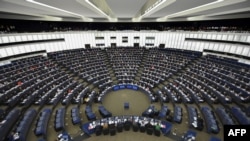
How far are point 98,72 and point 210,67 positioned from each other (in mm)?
19214

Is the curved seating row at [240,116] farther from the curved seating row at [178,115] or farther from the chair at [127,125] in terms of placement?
the chair at [127,125]

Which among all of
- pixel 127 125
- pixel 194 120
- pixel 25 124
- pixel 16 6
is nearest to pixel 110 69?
pixel 127 125

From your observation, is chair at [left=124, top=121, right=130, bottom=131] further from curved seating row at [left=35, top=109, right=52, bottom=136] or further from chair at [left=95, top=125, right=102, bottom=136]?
curved seating row at [left=35, top=109, right=52, bottom=136]

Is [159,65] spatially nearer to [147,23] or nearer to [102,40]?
[147,23]

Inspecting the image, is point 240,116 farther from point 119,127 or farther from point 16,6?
point 16,6

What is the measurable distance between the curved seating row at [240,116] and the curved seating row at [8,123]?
21.1 m

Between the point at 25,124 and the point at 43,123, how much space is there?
1537 millimetres

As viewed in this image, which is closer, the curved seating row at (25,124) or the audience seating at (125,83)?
the curved seating row at (25,124)

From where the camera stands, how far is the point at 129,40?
130ft

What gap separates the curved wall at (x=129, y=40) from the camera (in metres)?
25.2

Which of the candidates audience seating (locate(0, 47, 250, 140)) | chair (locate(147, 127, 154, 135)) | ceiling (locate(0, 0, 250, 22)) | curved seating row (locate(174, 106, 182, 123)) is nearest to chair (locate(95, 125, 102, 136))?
audience seating (locate(0, 47, 250, 140))

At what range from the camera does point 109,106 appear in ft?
69.6

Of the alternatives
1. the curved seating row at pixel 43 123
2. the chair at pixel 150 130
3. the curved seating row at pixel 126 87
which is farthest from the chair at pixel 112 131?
the curved seating row at pixel 126 87

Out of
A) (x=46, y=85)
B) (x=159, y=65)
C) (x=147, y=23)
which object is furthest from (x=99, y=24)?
(x=46, y=85)
